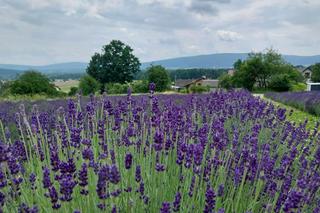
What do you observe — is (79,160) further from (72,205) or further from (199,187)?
(199,187)

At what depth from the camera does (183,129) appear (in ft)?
→ 9.65

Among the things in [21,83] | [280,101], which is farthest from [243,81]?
[21,83]

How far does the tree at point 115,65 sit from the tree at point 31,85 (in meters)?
6.94

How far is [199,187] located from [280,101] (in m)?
15.7

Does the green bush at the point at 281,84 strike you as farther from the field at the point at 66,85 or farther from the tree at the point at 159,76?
the field at the point at 66,85

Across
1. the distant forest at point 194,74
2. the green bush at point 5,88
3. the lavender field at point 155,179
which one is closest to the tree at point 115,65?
the green bush at point 5,88

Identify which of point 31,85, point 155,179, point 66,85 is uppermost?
point 155,179

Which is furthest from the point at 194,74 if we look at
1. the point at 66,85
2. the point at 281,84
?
the point at 281,84

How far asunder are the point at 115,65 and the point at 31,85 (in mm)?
12100

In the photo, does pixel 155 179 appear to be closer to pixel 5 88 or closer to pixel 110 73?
pixel 110 73

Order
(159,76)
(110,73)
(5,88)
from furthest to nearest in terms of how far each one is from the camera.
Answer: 1. (5,88)
2. (159,76)
3. (110,73)

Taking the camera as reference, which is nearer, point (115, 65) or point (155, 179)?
point (155, 179)

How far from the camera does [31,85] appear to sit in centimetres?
4350

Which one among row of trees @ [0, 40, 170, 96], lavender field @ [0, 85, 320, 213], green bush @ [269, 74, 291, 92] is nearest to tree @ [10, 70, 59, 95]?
row of trees @ [0, 40, 170, 96]
